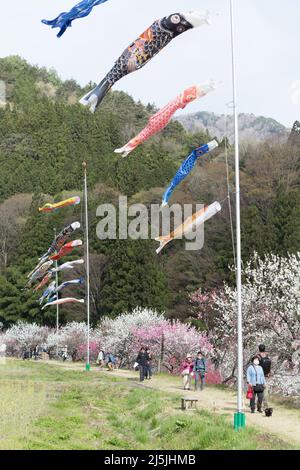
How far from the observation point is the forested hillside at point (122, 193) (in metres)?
53.4

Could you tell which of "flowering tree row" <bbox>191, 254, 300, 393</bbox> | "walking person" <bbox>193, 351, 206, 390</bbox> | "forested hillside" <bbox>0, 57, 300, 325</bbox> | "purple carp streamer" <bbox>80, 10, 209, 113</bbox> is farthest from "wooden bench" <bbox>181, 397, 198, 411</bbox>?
"forested hillside" <bbox>0, 57, 300, 325</bbox>

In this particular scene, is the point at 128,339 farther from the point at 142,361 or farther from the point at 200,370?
the point at 200,370

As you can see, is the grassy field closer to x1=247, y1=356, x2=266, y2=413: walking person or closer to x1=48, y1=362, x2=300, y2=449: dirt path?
x1=48, y1=362, x2=300, y2=449: dirt path

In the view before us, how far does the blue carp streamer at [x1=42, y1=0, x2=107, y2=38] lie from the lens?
18.0 meters

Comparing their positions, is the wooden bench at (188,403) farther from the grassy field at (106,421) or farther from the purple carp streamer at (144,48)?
the purple carp streamer at (144,48)

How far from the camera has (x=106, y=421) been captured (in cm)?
2003

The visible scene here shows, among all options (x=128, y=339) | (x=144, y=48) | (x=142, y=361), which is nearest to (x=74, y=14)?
(x=144, y=48)

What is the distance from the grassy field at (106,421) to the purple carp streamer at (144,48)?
7.67 meters

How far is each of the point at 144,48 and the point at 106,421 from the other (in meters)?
9.82

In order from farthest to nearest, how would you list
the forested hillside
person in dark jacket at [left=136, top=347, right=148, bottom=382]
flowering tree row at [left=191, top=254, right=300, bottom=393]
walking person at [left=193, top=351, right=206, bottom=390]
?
the forested hillside
person in dark jacket at [left=136, top=347, right=148, bottom=382]
flowering tree row at [left=191, top=254, right=300, bottom=393]
walking person at [left=193, top=351, right=206, bottom=390]

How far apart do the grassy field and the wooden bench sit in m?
0.23

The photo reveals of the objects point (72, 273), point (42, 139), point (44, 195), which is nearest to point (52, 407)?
point (72, 273)

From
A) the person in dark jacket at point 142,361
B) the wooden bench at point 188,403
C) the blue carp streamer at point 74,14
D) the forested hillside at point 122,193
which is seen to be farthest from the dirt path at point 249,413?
the forested hillside at point 122,193

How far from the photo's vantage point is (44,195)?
76.5 metres
